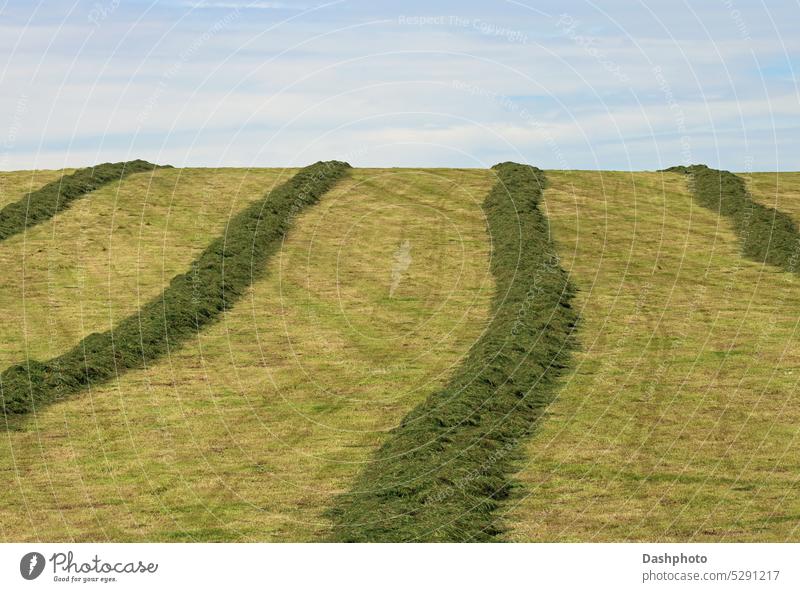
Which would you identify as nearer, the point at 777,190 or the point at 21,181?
the point at 777,190

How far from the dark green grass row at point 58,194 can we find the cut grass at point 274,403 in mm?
6823

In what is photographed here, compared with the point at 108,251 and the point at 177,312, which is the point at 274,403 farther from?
the point at 108,251

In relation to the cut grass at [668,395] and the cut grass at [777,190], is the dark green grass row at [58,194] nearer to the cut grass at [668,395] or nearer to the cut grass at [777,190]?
the cut grass at [668,395]

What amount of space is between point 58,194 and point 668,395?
3248cm

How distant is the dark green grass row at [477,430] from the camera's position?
19.2 metres

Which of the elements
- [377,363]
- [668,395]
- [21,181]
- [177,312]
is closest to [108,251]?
[177,312]

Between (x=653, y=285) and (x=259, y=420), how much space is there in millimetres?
17946

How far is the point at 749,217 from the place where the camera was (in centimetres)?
4594
